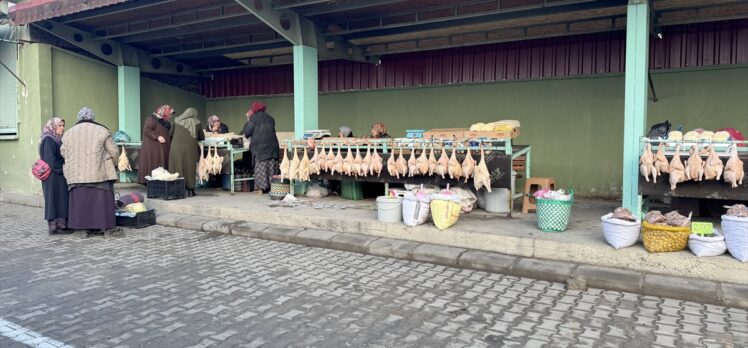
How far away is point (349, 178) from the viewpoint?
8648 mm

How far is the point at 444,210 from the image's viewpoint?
635 cm

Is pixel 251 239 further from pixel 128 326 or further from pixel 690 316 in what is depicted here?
pixel 690 316

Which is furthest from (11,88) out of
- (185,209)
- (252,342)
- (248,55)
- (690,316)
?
(690,316)

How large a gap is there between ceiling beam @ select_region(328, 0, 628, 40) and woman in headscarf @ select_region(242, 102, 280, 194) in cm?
221

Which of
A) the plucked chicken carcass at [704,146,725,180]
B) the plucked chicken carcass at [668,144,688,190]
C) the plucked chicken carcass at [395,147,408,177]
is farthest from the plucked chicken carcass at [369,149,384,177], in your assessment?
the plucked chicken carcass at [704,146,725,180]

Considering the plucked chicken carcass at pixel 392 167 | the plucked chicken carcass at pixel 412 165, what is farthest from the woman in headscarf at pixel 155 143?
the plucked chicken carcass at pixel 412 165

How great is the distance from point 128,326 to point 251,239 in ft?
11.2

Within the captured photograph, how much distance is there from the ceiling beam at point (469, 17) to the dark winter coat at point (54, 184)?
530cm

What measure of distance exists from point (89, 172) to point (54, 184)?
Result: 81cm

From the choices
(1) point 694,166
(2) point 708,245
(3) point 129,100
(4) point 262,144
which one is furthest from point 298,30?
(2) point 708,245

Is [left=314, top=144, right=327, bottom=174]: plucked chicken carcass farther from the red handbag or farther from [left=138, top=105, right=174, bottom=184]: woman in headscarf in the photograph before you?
the red handbag

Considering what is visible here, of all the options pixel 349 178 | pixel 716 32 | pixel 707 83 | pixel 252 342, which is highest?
pixel 716 32

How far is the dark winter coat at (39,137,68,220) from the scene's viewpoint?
7477 mm

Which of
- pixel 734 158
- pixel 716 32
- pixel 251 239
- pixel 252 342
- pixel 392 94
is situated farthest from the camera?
pixel 392 94
